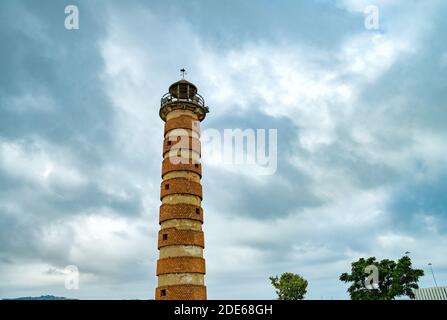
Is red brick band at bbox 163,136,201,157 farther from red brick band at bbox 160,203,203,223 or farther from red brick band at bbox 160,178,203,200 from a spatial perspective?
red brick band at bbox 160,203,203,223

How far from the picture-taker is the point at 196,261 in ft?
85.0

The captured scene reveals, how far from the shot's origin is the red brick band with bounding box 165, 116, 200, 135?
29.9 metres

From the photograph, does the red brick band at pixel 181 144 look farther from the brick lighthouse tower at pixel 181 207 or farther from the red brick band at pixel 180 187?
the red brick band at pixel 180 187

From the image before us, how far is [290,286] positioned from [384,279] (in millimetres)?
14673

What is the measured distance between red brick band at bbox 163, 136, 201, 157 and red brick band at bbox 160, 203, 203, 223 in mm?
4889

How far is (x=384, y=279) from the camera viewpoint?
42.1m

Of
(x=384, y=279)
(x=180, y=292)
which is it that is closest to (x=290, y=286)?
(x=384, y=279)

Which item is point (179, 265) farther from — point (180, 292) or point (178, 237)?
point (178, 237)

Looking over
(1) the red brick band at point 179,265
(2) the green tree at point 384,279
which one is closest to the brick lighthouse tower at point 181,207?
(1) the red brick band at point 179,265

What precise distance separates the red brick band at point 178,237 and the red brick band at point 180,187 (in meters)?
2.96

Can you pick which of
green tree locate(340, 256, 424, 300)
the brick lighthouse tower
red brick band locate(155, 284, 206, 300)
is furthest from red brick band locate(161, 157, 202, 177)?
green tree locate(340, 256, 424, 300)

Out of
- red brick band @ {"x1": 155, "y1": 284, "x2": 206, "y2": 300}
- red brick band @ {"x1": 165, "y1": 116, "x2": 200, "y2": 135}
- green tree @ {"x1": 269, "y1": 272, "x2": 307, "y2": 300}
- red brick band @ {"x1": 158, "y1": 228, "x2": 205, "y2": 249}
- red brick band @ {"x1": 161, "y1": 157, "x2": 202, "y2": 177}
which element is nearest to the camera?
red brick band @ {"x1": 155, "y1": 284, "x2": 206, "y2": 300}

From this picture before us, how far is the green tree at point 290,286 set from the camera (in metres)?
52.0
